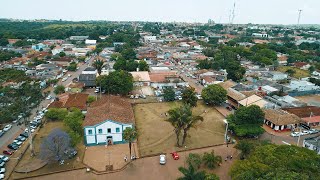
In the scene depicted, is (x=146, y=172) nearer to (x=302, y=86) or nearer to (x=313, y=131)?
(x=313, y=131)

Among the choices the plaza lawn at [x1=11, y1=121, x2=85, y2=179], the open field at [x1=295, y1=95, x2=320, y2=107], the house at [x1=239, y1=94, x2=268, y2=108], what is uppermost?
the house at [x1=239, y1=94, x2=268, y2=108]

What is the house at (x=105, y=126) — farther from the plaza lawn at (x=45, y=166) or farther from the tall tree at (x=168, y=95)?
the tall tree at (x=168, y=95)

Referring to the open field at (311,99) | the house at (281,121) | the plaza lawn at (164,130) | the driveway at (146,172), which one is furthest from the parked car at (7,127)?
the open field at (311,99)

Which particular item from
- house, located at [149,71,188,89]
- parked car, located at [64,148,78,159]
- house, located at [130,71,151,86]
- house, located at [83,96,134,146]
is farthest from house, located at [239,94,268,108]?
parked car, located at [64,148,78,159]

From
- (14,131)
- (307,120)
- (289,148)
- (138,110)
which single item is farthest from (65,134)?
(307,120)

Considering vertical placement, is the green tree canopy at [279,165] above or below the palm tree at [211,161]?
above

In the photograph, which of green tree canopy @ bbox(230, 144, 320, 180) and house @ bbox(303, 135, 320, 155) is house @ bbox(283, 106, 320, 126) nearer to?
house @ bbox(303, 135, 320, 155)

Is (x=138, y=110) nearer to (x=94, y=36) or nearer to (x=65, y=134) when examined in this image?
(x=65, y=134)
